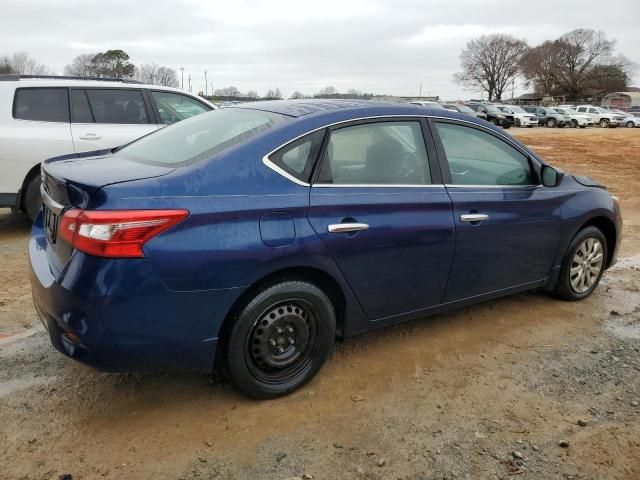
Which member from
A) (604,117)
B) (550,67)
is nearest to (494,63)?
(550,67)

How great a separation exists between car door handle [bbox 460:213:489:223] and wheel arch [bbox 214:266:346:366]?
100 centimetres

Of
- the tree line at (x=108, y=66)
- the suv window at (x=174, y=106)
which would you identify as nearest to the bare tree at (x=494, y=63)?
the tree line at (x=108, y=66)

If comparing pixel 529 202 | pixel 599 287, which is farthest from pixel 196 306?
pixel 599 287

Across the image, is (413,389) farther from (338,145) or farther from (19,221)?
(19,221)

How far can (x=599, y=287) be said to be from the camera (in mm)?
5109

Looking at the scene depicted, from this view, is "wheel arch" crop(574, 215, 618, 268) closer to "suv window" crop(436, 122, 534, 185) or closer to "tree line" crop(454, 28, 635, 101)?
"suv window" crop(436, 122, 534, 185)

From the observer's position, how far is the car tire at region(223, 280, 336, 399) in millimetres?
2848

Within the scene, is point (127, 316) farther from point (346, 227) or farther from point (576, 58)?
point (576, 58)

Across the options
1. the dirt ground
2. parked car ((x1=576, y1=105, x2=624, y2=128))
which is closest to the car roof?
the dirt ground

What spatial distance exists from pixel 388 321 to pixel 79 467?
1.85 metres

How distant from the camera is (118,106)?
7023mm

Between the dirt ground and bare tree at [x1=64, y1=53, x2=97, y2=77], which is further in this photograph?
bare tree at [x1=64, y1=53, x2=97, y2=77]

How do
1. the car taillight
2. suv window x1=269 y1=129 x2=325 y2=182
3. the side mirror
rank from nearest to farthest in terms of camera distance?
the car taillight → suv window x1=269 y1=129 x2=325 y2=182 → the side mirror

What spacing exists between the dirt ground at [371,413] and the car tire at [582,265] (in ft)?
1.61
